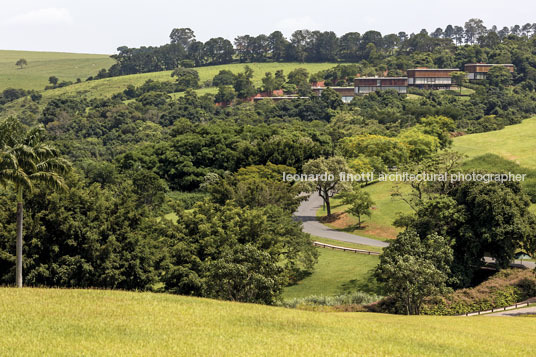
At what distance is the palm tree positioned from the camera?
114 feet

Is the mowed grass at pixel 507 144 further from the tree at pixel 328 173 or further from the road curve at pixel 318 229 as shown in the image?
the road curve at pixel 318 229

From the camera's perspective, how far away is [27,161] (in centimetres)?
3541

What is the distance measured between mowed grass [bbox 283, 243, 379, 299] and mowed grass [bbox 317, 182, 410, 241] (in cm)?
1219

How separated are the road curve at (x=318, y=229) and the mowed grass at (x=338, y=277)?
26.0ft

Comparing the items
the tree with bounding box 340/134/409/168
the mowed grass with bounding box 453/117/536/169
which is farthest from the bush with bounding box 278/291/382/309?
the tree with bounding box 340/134/409/168

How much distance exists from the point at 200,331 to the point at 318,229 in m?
59.0

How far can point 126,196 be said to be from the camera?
4941 centimetres

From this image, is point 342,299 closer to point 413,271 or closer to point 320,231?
point 413,271

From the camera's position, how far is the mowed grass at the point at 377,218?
81375mm

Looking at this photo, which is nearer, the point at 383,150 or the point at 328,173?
the point at 328,173

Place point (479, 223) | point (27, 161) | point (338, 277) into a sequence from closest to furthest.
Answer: point (27, 161)
point (479, 223)
point (338, 277)

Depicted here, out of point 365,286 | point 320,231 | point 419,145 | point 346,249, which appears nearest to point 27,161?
point 365,286

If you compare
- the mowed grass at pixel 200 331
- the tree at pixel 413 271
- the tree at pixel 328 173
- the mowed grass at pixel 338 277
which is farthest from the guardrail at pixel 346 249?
the mowed grass at pixel 200 331

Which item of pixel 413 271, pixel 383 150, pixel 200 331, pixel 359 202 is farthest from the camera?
pixel 383 150
